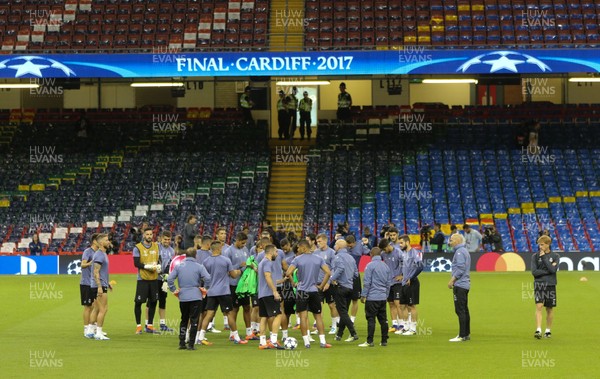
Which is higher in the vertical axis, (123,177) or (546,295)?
(123,177)

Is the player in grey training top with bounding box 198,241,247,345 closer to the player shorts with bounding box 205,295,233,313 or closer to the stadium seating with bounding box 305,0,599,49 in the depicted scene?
the player shorts with bounding box 205,295,233,313

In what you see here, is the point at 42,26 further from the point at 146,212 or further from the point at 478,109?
the point at 478,109

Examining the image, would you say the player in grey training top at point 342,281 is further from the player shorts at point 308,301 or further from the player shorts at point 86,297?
the player shorts at point 86,297

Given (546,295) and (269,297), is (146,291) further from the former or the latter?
(546,295)

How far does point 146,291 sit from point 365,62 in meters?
19.8

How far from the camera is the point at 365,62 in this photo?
1512 inches

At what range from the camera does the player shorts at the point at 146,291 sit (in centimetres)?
2042

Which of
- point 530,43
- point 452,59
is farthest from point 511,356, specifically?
point 530,43

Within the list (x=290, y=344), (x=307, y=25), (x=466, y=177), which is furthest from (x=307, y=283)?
(x=307, y=25)

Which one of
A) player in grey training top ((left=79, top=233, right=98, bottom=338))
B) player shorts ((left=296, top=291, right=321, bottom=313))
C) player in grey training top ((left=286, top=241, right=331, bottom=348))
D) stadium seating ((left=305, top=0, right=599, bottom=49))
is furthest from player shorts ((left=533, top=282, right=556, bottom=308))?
stadium seating ((left=305, top=0, right=599, bottom=49))

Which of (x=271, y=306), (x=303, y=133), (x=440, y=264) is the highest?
(x=303, y=133)

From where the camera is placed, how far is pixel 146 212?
4012 cm

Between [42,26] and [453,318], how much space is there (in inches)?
1029

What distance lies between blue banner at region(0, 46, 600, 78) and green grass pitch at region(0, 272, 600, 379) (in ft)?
44.9
